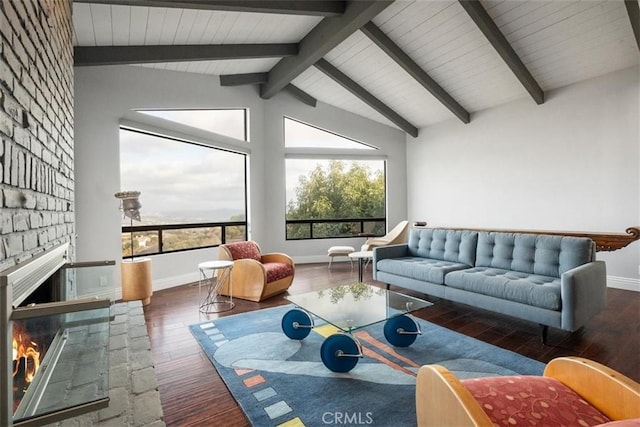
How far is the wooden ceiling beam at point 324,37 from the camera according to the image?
11.8ft

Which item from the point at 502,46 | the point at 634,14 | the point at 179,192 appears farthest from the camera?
the point at 179,192

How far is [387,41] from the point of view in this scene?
15.0ft

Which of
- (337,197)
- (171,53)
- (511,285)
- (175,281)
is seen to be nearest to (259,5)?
(171,53)

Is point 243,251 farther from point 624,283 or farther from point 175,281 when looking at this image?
point 624,283

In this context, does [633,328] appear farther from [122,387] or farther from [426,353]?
[122,387]

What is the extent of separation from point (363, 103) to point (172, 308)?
5195 millimetres

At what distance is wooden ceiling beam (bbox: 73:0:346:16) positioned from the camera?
9.29 feet

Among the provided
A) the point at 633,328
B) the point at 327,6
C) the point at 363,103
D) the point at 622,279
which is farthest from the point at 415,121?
the point at 633,328

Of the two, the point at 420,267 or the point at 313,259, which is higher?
the point at 420,267

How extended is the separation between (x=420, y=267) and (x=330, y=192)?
372 centimetres

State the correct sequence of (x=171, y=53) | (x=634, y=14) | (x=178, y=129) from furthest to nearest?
(x=178, y=129) → (x=171, y=53) → (x=634, y=14)

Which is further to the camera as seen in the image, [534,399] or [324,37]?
[324,37]

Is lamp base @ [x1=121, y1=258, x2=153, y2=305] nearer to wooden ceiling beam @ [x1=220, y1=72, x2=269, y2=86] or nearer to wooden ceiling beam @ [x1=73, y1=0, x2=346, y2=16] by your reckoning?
wooden ceiling beam @ [x1=73, y1=0, x2=346, y2=16]

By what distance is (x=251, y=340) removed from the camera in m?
2.84
